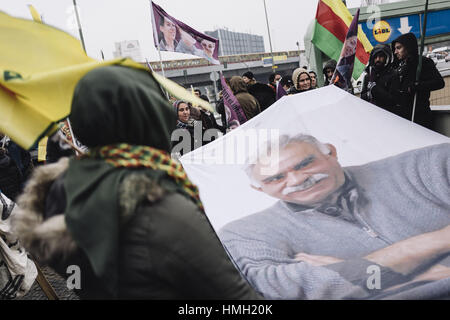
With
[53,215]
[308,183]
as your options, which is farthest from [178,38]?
[53,215]

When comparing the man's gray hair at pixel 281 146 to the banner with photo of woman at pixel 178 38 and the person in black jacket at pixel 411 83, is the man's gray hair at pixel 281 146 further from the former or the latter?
the banner with photo of woman at pixel 178 38

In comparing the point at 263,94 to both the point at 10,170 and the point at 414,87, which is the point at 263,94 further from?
the point at 10,170

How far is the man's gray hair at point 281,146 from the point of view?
2974 mm

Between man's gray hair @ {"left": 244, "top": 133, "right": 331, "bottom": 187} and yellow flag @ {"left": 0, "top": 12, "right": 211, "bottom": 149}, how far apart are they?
5.13ft

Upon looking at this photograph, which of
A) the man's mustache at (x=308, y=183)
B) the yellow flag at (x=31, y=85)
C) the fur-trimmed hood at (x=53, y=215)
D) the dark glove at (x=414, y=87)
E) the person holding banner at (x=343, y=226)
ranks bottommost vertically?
the person holding banner at (x=343, y=226)

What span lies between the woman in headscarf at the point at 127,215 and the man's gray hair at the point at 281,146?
1.85 metres

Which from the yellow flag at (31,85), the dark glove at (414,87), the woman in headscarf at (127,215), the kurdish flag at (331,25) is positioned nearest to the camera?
the woman in headscarf at (127,215)

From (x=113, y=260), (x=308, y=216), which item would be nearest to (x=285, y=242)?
(x=308, y=216)

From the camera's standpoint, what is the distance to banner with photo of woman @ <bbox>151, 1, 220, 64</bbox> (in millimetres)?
6387

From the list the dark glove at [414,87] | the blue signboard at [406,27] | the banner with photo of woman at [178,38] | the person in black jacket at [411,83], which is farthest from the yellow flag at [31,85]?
the blue signboard at [406,27]

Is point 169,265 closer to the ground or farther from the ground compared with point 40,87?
closer to the ground
